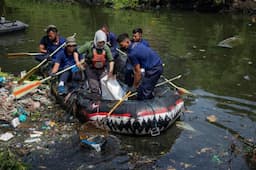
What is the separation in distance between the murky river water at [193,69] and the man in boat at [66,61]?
227 cm

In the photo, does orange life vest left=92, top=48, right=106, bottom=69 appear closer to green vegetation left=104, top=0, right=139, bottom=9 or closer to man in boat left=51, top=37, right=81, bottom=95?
man in boat left=51, top=37, right=81, bottom=95

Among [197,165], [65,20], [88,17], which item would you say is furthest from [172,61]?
[88,17]

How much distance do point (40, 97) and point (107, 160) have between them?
3212mm

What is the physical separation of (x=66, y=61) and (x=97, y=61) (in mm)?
1171

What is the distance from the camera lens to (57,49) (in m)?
11.2

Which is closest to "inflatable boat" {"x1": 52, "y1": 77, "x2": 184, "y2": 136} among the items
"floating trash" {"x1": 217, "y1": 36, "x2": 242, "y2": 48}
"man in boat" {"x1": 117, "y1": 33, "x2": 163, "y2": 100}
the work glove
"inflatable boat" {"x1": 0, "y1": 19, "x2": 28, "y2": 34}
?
"man in boat" {"x1": 117, "y1": 33, "x2": 163, "y2": 100}

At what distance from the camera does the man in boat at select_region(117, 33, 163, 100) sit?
26.9 feet

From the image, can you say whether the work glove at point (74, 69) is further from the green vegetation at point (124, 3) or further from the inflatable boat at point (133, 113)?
the green vegetation at point (124, 3)

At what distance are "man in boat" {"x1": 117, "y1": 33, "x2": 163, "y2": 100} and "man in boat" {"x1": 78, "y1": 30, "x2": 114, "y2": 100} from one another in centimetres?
69

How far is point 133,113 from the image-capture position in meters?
7.91

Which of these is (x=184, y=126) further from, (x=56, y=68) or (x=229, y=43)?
(x=229, y=43)

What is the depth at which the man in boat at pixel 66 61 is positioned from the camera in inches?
372

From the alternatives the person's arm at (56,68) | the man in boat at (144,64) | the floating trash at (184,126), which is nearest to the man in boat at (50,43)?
the person's arm at (56,68)

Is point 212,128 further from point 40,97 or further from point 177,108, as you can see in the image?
point 40,97
